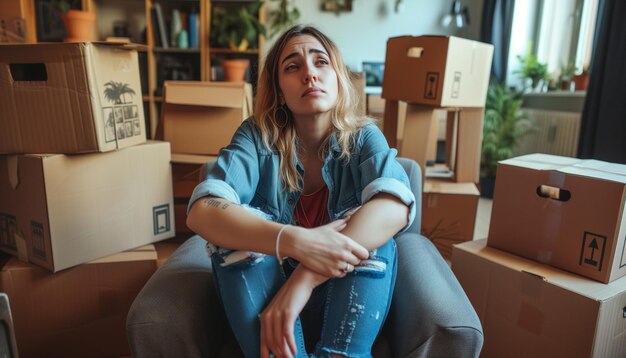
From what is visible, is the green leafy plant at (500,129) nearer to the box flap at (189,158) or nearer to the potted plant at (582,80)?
the potted plant at (582,80)

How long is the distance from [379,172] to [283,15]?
3.17 metres

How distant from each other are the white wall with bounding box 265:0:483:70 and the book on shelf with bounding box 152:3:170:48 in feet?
2.82

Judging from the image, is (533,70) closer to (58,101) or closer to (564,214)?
(564,214)

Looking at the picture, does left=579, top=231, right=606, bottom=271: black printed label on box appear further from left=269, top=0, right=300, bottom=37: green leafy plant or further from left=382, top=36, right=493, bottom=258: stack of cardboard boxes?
left=269, top=0, right=300, bottom=37: green leafy plant

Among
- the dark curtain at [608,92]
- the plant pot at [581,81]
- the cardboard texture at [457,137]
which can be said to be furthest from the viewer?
the plant pot at [581,81]

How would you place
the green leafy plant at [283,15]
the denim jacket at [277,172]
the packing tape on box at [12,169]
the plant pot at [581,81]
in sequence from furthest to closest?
the green leafy plant at [283,15], the plant pot at [581,81], the packing tape on box at [12,169], the denim jacket at [277,172]

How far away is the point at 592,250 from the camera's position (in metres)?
1.21

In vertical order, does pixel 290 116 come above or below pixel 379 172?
above

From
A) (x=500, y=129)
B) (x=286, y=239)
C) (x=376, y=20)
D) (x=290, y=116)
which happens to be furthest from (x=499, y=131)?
(x=286, y=239)

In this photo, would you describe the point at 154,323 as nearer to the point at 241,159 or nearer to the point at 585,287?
the point at 241,159

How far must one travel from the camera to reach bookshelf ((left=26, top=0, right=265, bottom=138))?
3.77m

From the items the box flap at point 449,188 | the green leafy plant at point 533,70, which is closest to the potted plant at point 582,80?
the green leafy plant at point 533,70

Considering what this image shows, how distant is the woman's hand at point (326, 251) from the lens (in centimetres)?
92

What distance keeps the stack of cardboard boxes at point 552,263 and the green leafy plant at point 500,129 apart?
6.74 ft
